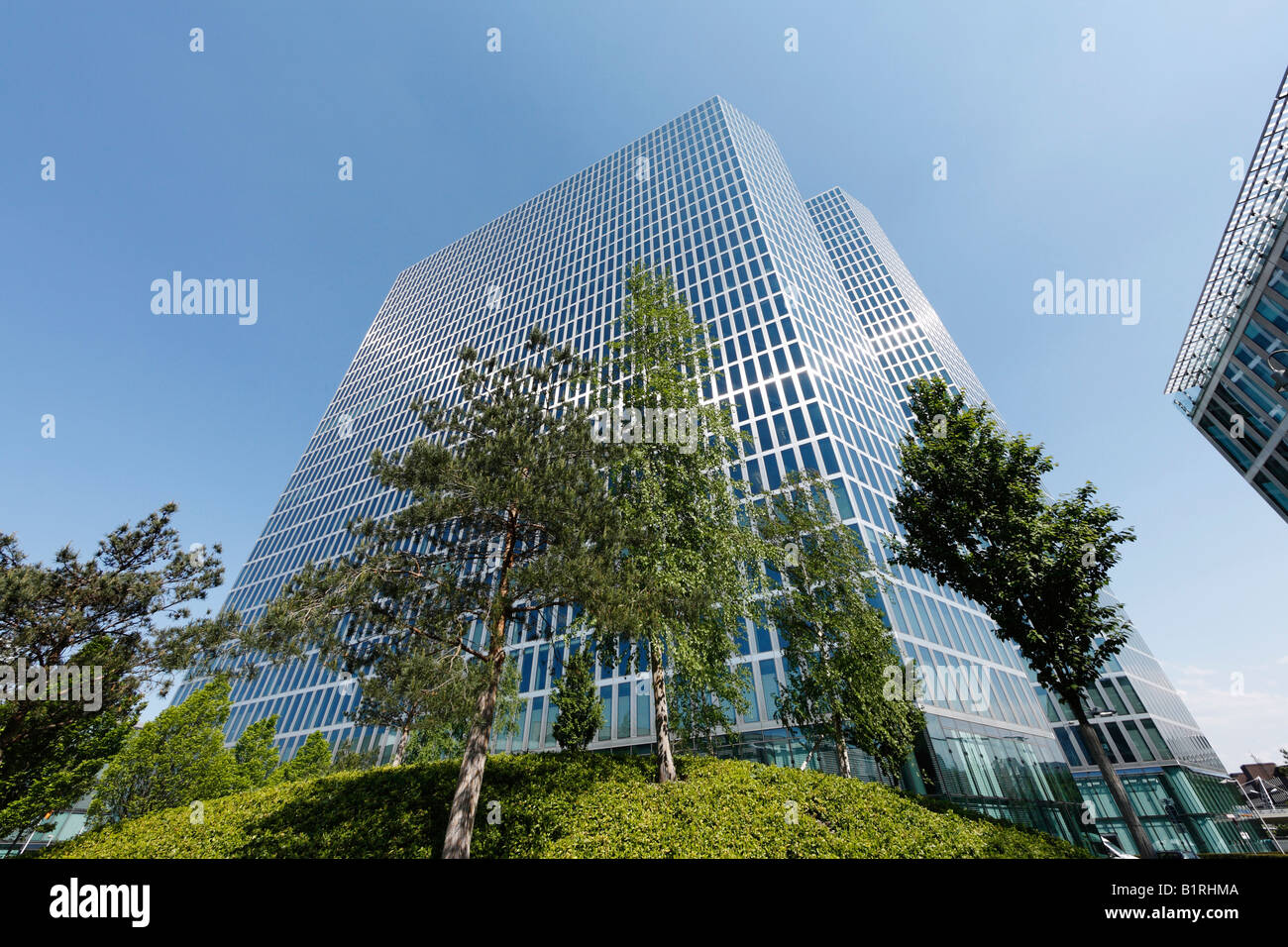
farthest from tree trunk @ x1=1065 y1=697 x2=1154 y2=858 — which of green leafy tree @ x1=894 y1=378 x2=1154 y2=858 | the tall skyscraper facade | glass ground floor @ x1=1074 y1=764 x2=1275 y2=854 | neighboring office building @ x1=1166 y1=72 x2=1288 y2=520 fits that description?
neighboring office building @ x1=1166 y1=72 x2=1288 y2=520

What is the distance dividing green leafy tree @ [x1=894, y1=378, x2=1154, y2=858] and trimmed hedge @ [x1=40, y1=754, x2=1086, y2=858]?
4.47 meters

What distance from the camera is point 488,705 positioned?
12195 mm

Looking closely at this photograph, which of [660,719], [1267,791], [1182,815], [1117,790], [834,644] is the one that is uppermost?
[834,644]

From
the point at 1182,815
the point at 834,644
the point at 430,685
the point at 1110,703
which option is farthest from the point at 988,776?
the point at 1110,703

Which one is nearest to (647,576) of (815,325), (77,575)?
(77,575)

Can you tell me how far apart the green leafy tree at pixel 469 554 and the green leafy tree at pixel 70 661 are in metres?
8.10

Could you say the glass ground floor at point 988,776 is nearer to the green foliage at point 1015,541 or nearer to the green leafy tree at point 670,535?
the green leafy tree at point 670,535

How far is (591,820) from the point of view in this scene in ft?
38.5

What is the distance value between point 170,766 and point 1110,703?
245 feet

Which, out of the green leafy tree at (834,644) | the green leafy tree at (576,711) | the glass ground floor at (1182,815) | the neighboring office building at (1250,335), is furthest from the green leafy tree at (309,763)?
the neighboring office building at (1250,335)

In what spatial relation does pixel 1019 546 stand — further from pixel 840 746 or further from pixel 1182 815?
pixel 1182 815

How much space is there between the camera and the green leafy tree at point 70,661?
16516 mm

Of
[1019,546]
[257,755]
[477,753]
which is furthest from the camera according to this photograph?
[257,755]
